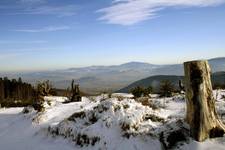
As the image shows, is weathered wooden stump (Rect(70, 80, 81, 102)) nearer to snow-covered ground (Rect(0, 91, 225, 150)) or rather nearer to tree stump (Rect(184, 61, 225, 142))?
snow-covered ground (Rect(0, 91, 225, 150))

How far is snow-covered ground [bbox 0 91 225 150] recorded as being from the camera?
1063 cm

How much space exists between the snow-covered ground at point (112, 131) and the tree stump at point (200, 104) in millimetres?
301

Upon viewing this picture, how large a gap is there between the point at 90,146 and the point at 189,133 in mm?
4077

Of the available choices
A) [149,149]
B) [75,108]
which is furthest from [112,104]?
[75,108]

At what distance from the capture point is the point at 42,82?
24.9m

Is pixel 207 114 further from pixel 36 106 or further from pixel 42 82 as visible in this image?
pixel 42 82

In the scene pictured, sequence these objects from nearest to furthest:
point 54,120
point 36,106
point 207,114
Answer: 1. point 207,114
2. point 54,120
3. point 36,106

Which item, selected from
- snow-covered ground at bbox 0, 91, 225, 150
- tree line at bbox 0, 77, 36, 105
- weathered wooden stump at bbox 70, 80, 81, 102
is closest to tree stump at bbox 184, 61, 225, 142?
snow-covered ground at bbox 0, 91, 225, 150

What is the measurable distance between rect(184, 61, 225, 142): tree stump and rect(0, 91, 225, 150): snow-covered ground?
0.99 feet

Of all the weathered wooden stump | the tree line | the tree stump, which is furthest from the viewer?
the tree line

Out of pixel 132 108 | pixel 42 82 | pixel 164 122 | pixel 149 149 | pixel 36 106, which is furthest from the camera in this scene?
pixel 42 82

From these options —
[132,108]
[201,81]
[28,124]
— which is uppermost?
[201,81]

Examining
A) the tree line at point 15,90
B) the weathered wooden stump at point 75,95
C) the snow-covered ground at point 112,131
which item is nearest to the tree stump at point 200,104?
the snow-covered ground at point 112,131

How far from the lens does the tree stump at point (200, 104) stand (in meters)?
9.86
